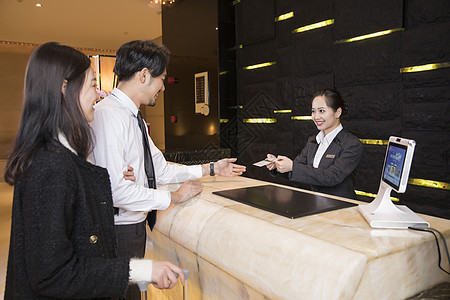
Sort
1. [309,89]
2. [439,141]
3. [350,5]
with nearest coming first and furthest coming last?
[439,141] → [350,5] → [309,89]

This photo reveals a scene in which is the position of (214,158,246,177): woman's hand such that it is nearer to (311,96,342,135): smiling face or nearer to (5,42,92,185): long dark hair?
(311,96,342,135): smiling face

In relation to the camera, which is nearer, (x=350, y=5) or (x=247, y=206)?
(x=247, y=206)

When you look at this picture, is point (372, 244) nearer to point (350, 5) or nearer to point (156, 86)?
point (156, 86)

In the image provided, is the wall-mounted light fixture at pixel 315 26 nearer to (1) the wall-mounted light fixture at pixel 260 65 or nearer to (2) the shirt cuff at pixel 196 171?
(1) the wall-mounted light fixture at pixel 260 65

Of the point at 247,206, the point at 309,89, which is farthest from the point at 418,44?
the point at 247,206

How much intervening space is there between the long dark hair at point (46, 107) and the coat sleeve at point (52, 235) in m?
0.06

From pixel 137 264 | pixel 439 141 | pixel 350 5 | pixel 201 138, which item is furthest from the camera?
pixel 201 138

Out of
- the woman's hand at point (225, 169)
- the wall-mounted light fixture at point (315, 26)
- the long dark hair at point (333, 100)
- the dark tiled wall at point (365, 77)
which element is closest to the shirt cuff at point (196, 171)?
the woman's hand at point (225, 169)

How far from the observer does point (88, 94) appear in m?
1.03

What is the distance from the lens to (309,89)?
347 cm

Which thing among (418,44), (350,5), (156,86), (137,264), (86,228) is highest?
(350,5)

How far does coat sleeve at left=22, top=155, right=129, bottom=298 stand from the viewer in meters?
0.85

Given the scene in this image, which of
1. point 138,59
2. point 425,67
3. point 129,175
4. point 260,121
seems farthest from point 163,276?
point 260,121

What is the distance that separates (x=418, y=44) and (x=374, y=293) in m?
2.11
